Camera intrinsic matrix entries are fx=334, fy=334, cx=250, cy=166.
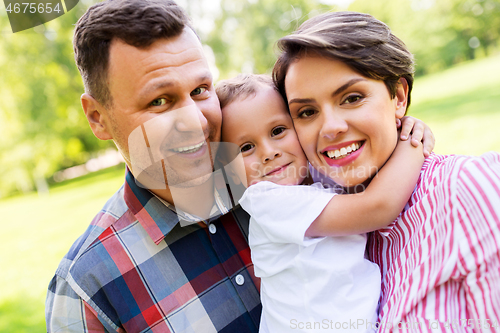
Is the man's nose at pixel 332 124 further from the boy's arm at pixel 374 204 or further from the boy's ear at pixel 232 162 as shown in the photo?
the boy's ear at pixel 232 162

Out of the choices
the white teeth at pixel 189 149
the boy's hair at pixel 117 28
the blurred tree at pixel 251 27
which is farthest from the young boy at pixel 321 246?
the blurred tree at pixel 251 27

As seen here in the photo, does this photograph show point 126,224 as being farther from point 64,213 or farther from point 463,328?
point 64,213

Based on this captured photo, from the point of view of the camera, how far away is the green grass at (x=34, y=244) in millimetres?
6444

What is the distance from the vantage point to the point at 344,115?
1598 mm

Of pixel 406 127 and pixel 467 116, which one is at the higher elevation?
pixel 406 127

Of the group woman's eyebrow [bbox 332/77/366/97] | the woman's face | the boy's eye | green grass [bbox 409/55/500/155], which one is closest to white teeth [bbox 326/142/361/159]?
the woman's face

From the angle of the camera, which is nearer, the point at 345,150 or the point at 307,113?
the point at 345,150

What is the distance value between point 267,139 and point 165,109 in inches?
23.7

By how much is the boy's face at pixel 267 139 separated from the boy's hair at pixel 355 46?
24 cm

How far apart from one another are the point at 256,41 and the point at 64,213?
19818 millimetres

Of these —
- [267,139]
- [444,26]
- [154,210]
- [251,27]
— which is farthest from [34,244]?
[444,26]

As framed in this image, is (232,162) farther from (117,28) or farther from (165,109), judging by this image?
(117,28)

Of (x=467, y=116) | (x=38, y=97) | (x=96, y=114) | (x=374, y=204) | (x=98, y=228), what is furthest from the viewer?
(x=38, y=97)

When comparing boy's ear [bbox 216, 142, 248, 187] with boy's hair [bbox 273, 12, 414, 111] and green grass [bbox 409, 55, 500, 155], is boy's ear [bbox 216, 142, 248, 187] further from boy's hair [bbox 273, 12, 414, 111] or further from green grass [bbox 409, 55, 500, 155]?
green grass [bbox 409, 55, 500, 155]
